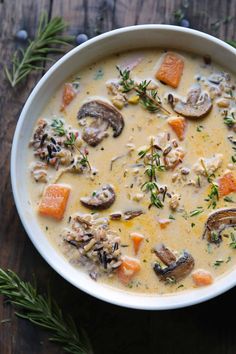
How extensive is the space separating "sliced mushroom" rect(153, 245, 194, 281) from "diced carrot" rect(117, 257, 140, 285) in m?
0.10

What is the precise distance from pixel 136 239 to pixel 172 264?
0.72 feet

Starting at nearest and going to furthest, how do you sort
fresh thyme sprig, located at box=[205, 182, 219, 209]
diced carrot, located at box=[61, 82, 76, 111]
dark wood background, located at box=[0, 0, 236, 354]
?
fresh thyme sprig, located at box=[205, 182, 219, 209] < diced carrot, located at box=[61, 82, 76, 111] < dark wood background, located at box=[0, 0, 236, 354]

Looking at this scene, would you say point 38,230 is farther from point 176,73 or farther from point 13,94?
point 176,73

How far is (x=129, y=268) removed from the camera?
304cm

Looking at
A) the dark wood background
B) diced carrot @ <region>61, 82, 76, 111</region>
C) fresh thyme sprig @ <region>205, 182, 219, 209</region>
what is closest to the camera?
fresh thyme sprig @ <region>205, 182, 219, 209</region>

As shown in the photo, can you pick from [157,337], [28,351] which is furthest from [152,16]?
[28,351]

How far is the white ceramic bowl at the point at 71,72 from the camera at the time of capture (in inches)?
118

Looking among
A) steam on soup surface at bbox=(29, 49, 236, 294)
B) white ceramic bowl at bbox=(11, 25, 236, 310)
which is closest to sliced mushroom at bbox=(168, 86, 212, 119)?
steam on soup surface at bbox=(29, 49, 236, 294)

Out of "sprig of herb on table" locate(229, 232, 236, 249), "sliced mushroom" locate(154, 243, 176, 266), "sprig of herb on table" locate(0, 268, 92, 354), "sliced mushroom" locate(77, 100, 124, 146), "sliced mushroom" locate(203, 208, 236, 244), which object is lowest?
"sprig of herb on table" locate(0, 268, 92, 354)

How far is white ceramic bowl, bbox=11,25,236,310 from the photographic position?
3010mm

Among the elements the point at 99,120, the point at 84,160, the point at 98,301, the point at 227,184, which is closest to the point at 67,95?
the point at 99,120

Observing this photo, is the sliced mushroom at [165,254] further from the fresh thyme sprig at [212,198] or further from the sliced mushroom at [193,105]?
the sliced mushroom at [193,105]

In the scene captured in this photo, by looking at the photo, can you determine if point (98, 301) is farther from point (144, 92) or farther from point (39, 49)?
point (39, 49)

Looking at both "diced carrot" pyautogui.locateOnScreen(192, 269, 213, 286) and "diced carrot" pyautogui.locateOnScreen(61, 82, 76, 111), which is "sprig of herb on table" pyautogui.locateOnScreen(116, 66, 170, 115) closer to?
"diced carrot" pyautogui.locateOnScreen(61, 82, 76, 111)
